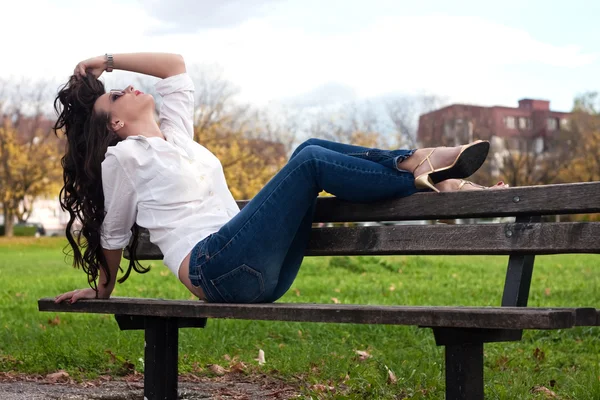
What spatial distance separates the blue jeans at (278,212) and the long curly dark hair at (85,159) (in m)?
0.55

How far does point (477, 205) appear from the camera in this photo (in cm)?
319

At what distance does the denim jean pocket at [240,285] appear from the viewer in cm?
334

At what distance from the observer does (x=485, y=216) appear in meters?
3.24

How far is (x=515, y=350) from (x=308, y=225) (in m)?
2.63

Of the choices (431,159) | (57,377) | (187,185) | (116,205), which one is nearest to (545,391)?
(431,159)

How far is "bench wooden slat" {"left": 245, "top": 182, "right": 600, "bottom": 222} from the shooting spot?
2.96 m

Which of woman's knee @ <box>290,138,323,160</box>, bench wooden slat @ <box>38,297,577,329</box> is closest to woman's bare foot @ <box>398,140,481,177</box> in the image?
woman's knee @ <box>290,138,323,160</box>

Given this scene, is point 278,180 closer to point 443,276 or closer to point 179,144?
point 179,144

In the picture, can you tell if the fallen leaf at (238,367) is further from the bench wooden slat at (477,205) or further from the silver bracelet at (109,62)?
the silver bracelet at (109,62)

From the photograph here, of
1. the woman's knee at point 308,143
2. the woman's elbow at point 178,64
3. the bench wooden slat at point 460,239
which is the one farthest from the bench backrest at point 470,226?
the woman's elbow at point 178,64

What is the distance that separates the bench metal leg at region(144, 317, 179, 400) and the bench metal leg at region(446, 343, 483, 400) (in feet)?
4.87

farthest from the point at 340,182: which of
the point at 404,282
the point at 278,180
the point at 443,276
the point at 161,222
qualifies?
the point at 443,276

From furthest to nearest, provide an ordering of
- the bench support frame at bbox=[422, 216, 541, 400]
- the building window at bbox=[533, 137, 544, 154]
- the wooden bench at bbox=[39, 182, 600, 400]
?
the building window at bbox=[533, 137, 544, 154]
the bench support frame at bbox=[422, 216, 541, 400]
the wooden bench at bbox=[39, 182, 600, 400]

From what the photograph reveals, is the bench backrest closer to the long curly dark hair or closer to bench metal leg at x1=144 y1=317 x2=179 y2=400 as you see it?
bench metal leg at x1=144 y1=317 x2=179 y2=400
